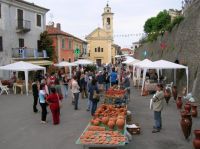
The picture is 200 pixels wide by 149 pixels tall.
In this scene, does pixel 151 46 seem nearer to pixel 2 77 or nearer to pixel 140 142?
pixel 2 77

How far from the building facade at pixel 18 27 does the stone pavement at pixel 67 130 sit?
15.8 m

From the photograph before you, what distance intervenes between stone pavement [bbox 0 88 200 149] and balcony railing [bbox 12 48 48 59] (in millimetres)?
17054

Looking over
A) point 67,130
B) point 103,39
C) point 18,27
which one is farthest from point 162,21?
point 103,39

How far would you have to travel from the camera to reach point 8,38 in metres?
32.7

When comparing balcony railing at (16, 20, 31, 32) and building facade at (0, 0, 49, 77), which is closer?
building facade at (0, 0, 49, 77)

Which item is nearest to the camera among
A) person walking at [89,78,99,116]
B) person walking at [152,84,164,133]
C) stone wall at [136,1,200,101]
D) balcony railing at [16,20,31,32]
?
person walking at [152,84,164,133]

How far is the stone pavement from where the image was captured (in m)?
10.0

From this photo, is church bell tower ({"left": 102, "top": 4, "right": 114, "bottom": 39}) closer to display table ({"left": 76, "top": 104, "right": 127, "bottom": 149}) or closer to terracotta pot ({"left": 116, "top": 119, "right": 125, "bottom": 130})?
display table ({"left": 76, "top": 104, "right": 127, "bottom": 149})

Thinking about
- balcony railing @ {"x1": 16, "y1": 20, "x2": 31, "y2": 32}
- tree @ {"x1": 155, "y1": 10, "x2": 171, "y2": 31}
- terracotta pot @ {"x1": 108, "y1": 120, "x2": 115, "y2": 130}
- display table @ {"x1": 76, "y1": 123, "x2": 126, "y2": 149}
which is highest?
tree @ {"x1": 155, "y1": 10, "x2": 171, "y2": 31}

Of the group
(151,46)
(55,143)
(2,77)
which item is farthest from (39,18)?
(55,143)

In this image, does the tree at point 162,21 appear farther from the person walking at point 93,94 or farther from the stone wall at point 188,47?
the person walking at point 93,94

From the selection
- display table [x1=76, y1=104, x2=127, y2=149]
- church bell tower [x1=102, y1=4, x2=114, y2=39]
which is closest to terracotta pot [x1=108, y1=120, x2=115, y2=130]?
display table [x1=76, y1=104, x2=127, y2=149]

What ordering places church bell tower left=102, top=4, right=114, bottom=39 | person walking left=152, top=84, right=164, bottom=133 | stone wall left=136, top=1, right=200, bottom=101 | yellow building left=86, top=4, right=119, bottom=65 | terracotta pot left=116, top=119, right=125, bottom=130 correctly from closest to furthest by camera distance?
terracotta pot left=116, top=119, right=125, bottom=130 → person walking left=152, top=84, right=164, bottom=133 → stone wall left=136, top=1, right=200, bottom=101 → yellow building left=86, top=4, right=119, bottom=65 → church bell tower left=102, top=4, right=114, bottom=39

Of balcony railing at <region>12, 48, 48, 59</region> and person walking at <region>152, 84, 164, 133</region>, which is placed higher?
balcony railing at <region>12, 48, 48, 59</region>
